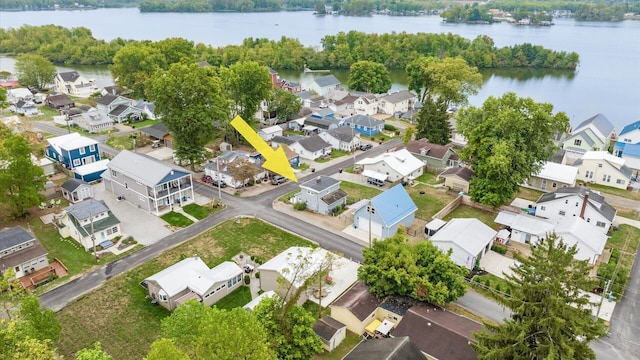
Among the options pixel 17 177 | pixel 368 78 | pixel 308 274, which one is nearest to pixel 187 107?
pixel 17 177

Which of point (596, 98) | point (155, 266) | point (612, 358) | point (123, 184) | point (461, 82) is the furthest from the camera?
point (596, 98)

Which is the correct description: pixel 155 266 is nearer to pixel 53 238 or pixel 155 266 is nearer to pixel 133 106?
pixel 53 238

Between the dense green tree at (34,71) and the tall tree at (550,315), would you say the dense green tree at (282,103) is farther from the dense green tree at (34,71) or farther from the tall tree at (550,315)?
the dense green tree at (34,71)

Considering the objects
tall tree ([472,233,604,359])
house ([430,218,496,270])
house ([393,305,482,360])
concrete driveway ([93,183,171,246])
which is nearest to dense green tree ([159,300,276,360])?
house ([393,305,482,360])

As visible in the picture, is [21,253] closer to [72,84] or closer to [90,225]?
[90,225]

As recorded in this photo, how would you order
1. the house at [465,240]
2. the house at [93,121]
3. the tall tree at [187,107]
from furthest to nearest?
the house at [93,121] < the tall tree at [187,107] < the house at [465,240]

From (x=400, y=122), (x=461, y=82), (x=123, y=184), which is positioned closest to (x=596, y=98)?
(x=461, y=82)

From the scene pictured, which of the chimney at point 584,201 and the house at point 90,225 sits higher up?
the chimney at point 584,201

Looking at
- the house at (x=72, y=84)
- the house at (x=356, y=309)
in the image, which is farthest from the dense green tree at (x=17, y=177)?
the house at (x=72, y=84)
